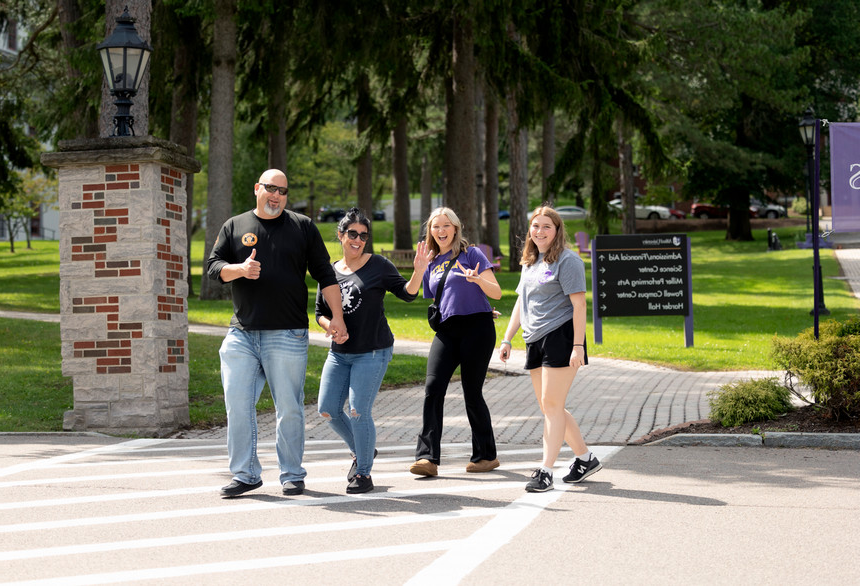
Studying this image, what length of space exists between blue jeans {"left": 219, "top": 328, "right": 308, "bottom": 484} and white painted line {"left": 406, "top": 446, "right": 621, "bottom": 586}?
154 cm

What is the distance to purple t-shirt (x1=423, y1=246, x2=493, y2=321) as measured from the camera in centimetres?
738

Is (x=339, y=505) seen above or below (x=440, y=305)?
below

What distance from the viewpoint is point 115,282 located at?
9625mm

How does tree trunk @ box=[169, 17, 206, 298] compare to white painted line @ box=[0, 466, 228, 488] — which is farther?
tree trunk @ box=[169, 17, 206, 298]

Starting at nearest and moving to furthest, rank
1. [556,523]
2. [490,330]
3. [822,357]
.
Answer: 1. [556,523]
2. [490,330]
3. [822,357]

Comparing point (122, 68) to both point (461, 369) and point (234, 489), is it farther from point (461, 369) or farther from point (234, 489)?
point (234, 489)

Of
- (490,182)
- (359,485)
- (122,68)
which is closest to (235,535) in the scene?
(359,485)

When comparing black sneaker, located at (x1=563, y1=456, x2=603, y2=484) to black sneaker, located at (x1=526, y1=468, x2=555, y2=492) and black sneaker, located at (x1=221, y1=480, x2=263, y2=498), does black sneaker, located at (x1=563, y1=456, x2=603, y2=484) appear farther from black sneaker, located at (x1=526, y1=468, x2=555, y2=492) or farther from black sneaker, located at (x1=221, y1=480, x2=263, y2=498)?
black sneaker, located at (x1=221, y1=480, x2=263, y2=498)

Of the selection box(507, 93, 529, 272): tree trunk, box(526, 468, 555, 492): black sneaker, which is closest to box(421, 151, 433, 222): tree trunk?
box(507, 93, 529, 272): tree trunk

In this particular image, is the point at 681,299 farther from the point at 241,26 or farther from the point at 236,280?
the point at 241,26

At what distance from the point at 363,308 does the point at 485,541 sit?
2.06 meters

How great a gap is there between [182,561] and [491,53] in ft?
56.2

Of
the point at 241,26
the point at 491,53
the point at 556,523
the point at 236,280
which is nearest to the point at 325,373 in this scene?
the point at 236,280

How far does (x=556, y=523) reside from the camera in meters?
5.94
